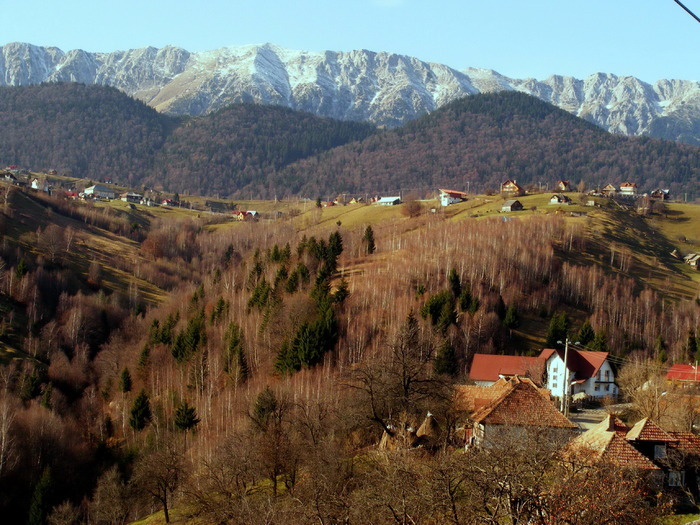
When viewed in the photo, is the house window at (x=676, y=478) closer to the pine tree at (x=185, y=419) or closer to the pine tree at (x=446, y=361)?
the pine tree at (x=446, y=361)

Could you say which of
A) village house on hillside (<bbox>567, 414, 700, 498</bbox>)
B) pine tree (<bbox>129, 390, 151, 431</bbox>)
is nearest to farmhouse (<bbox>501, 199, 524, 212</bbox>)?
pine tree (<bbox>129, 390, 151, 431</bbox>)

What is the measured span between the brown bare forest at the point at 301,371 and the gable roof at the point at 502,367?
93.2 inches

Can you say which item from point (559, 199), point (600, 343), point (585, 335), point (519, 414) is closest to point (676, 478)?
point (519, 414)

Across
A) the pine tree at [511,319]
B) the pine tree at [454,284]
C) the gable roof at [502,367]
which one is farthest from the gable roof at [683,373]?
the pine tree at [454,284]

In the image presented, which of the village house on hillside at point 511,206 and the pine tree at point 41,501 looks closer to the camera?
the pine tree at point 41,501

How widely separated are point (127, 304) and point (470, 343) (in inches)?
2841

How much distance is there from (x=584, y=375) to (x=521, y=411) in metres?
38.6

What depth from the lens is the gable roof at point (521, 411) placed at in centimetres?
4188

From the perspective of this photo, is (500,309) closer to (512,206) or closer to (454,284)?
(454,284)

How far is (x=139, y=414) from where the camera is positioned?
77188 mm

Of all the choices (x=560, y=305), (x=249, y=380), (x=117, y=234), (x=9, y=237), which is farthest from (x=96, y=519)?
(x=117, y=234)

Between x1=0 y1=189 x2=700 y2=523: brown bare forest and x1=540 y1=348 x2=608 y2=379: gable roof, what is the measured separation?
4921 mm

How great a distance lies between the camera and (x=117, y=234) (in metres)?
185

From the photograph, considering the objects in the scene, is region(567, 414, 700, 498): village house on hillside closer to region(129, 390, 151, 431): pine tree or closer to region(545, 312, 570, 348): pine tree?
region(545, 312, 570, 348): pine tree
